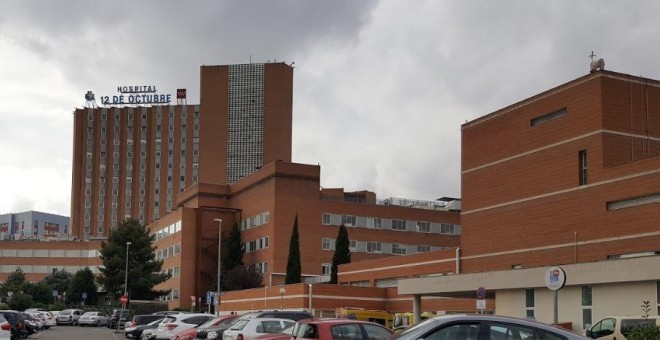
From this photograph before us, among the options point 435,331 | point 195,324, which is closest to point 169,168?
point 195,324

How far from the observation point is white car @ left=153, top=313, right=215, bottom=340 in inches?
1363

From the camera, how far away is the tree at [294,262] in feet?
253

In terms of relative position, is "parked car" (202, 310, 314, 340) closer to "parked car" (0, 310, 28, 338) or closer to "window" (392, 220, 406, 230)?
"parked car" (0, 310, 28, 338)

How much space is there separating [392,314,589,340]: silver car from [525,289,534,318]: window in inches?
1005

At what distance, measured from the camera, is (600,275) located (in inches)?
1270

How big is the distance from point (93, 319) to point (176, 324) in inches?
1632

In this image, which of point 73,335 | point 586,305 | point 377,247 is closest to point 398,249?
point 377,247

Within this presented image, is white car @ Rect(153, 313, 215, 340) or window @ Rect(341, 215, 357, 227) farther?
window @ Rect(341, 215, 357, 227)

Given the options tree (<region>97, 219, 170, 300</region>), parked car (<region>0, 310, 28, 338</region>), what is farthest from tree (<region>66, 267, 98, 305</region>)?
parked car (<region>0, 310, 28, 338</region>)

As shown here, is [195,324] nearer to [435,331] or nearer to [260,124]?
[435,331]

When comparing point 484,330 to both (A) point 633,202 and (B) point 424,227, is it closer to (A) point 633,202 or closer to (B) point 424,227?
(A) point 633,202

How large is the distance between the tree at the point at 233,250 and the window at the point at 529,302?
2274 inches

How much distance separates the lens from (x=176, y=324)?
3538cm

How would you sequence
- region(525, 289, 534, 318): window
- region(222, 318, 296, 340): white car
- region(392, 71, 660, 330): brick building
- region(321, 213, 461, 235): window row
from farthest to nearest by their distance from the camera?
region(321, 213, 461, 235): window row < region(392, 71, 660, 330): brick building < region(525, 289, 534, 318): window < region(222, 318, 296, 340): white car
